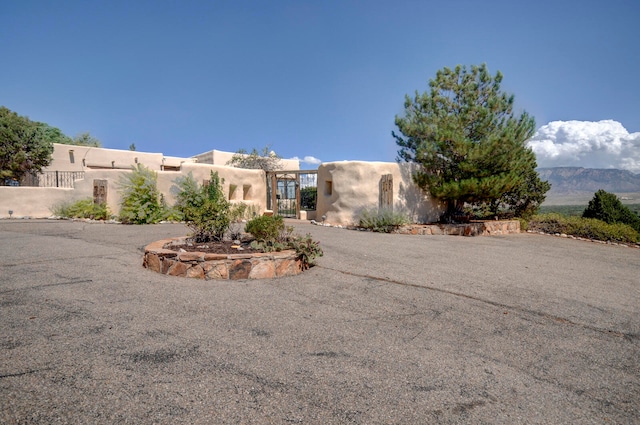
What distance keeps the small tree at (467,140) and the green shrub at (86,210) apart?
1258 cm

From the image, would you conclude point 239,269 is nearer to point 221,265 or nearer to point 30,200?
point 221,265

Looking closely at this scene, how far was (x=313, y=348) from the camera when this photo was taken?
3006 mm

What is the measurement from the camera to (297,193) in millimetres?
17344

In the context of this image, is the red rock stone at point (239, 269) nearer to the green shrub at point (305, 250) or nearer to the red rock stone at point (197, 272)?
the red rock stone at point (197, 272)

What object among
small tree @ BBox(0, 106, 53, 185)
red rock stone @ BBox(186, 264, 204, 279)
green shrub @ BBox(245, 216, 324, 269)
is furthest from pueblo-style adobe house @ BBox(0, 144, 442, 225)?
red rock stone @ BBox(186, 264, 204, 279)

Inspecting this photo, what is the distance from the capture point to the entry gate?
56.6ft

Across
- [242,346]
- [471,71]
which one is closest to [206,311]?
[242,346]

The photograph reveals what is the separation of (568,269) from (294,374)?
22.2 feet

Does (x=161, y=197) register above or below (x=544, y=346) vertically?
above

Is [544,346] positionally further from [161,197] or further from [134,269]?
[161,197]

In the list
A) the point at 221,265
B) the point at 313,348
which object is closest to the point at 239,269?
the point at 221,265

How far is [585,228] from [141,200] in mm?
16171

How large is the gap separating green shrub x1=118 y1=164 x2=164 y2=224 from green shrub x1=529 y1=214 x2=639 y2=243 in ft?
49.3

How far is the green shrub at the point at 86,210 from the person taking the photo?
1394 centimetres
